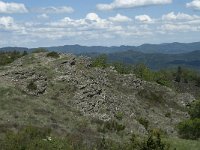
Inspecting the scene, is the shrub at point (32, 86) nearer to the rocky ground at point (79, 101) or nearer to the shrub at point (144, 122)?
the rocky ground at point (79, 101)

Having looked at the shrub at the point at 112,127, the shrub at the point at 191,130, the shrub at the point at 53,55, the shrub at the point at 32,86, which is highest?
the shrub at the point at 53,55

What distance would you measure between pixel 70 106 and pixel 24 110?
30.3 feet

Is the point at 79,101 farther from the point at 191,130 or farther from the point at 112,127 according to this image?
the point at 191,130

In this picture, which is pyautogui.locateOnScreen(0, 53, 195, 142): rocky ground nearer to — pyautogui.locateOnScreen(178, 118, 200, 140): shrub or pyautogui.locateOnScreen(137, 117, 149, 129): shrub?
pyautogui.locateOnScreen(137, 117, 149, 129): shrub

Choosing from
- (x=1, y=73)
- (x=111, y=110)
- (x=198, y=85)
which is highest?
(x=1, y=73)

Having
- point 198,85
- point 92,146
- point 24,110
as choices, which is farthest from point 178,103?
point 198,85

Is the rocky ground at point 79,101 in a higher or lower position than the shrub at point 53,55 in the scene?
lower

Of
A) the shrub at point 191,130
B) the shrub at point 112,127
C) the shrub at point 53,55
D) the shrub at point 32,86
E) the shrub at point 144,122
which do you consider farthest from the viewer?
the shrub at point 53,55

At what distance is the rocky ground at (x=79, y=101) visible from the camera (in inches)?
1623

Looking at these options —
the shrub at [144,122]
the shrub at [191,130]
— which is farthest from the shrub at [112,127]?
the shrub at [191,130]

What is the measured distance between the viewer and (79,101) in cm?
5200

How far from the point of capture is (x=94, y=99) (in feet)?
174

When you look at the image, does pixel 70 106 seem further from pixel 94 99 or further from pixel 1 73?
pixel 1 73

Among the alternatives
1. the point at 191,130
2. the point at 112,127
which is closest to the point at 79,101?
the point at 112,127
